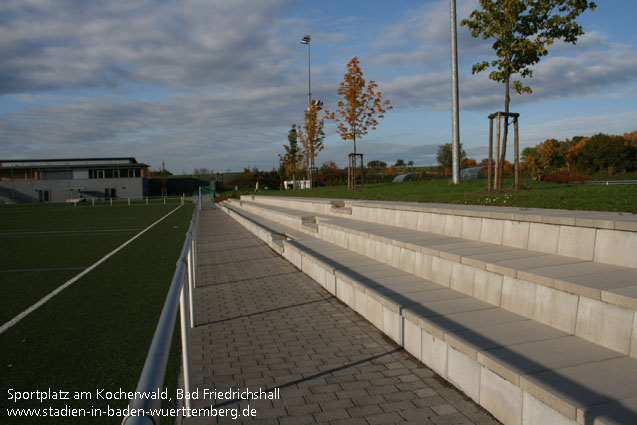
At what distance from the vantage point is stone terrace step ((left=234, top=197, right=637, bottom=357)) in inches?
118

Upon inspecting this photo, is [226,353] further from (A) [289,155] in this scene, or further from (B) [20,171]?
(B) [20,171]

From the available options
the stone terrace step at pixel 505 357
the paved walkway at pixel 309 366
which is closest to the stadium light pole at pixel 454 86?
the paved walkway at pixel 309 366

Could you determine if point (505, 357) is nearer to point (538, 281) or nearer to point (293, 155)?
point (538, 281)

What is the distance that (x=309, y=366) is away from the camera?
405 cm

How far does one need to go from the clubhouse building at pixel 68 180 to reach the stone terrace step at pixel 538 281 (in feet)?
239

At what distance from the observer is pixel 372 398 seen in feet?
11.1

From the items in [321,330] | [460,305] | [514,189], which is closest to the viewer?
[460,305]

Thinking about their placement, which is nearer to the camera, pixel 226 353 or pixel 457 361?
pixel 457 361

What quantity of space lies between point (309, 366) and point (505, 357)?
1.79 meters

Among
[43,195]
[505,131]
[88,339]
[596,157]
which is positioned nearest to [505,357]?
[88,339]

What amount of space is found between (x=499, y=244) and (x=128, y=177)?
75.7 meters

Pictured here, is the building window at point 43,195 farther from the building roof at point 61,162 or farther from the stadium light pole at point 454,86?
the stadium light pole at point 454,86

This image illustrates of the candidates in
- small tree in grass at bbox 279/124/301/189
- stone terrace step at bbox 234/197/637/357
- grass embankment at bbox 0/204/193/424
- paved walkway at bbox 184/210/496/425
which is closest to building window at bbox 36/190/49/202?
small tree in grass at bbox 279/124/301/189

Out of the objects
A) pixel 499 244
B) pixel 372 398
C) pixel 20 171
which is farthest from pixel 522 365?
pixel 20 171
